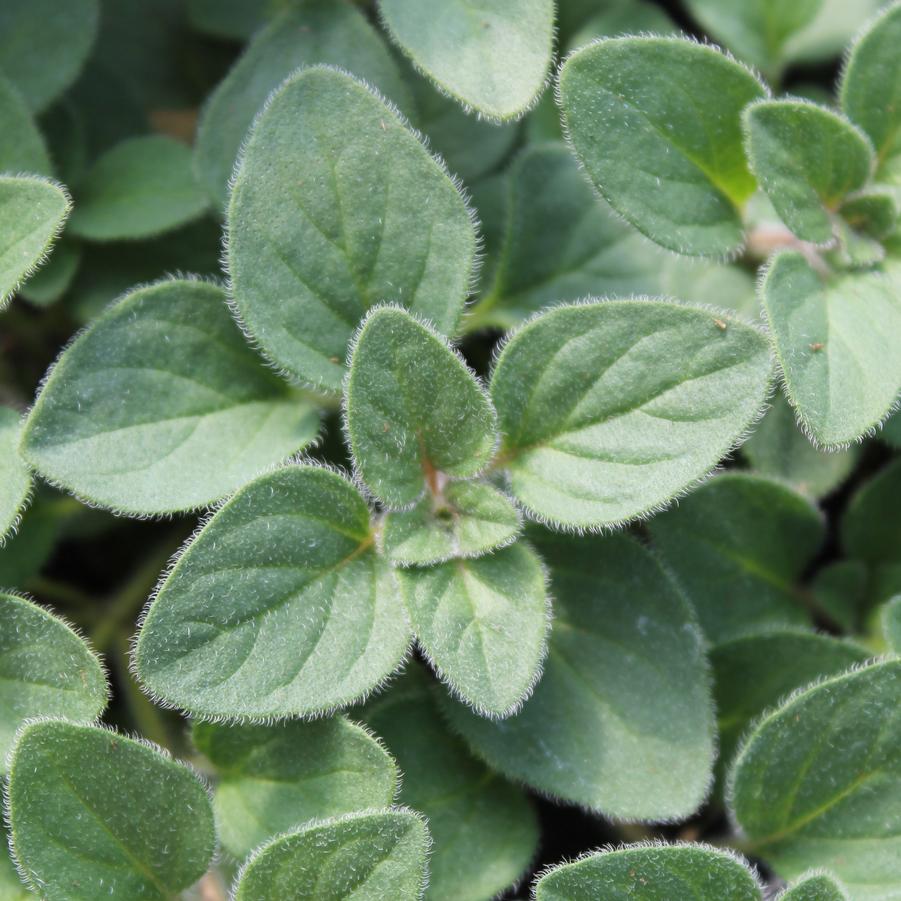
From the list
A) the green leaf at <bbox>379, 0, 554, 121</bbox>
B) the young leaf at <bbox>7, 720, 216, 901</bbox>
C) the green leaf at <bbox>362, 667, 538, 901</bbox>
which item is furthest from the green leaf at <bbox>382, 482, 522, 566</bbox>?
the green leaf at <bbox>379, 0, 554, 121</bbox>

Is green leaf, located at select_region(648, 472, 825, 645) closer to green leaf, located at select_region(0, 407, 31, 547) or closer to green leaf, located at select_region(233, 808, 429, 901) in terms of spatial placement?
green leaf, located at select_region(233, 808, 429, 901)

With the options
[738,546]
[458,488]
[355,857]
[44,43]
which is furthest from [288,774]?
[44,43]

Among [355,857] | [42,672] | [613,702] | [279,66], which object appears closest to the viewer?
[355,857]

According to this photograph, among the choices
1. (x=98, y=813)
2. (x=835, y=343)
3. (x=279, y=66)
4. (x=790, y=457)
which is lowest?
(x=98, y=813)

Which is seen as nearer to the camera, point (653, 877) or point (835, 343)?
point (653, 877)

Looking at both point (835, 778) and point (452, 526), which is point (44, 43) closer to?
point (452, 526)

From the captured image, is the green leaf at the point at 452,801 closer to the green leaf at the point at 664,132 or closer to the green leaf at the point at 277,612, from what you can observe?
the green leaf at the point at 277,612
